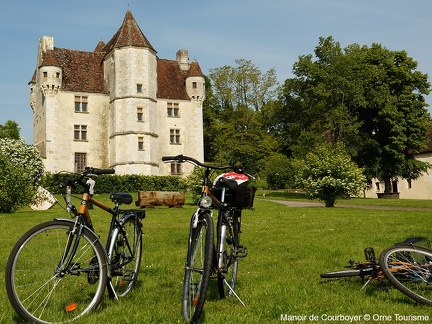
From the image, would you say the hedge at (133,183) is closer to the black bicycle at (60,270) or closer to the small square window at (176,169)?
the small square window at (176,169)

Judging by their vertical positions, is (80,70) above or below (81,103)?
above

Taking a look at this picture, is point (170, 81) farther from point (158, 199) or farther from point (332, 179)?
point (332, 179)

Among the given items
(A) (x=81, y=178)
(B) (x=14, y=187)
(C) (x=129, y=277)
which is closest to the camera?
(A) (x=81, y=178)

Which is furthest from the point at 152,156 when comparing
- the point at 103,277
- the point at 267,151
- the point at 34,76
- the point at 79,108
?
the point at 103,277

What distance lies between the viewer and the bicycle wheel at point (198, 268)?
4125 millimetres

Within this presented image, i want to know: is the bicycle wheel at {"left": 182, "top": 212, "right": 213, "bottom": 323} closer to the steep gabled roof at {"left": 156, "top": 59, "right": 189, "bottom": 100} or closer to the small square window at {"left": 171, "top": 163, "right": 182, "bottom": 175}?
the small square window at {"left": 171, "top": 163, "right": 182, "bottom": 175}

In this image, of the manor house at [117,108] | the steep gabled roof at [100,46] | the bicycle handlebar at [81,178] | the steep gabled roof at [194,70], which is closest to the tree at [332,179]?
the bicycle handlebar at [81,178]

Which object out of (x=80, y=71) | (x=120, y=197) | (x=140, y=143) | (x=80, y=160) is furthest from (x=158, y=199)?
(x=80, y=71)

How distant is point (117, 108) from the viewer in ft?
161

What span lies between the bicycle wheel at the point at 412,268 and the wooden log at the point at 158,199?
20467 millimetres

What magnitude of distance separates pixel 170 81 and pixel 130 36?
7596mm

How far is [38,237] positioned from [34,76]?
5966cm

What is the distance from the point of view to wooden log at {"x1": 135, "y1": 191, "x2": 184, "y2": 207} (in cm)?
2478

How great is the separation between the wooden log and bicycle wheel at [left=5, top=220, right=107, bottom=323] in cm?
2020
